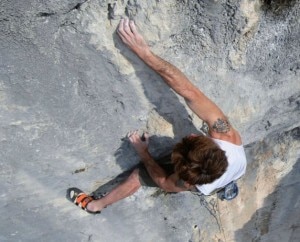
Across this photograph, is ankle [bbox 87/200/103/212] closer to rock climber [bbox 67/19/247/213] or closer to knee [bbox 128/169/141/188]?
knee [bbox 128/169/141/188]

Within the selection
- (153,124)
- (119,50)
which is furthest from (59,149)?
(119,50)

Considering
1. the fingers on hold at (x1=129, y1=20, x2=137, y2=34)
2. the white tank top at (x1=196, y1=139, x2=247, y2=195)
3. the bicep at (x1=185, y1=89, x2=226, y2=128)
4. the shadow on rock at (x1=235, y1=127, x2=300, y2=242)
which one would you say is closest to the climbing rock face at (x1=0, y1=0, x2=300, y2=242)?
the fingers on hold at (x1=129, y1=20, x2=137, y2=34)

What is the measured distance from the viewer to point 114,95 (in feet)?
5.40

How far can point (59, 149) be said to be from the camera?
69.2 inches

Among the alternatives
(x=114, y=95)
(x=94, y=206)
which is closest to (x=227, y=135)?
(x=114, y=95)

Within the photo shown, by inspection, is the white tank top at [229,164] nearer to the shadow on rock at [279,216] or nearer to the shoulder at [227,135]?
the shoulder at [227,135]

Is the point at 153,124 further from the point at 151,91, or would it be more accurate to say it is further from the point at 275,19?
the point at 275,19

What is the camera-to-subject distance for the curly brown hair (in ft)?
4.93

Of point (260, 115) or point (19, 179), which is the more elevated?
point (260, 115)

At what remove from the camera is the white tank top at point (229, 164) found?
1674 mm

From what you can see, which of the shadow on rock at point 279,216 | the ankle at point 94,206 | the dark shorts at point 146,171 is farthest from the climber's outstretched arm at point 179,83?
the shadow on rock at point 279,216

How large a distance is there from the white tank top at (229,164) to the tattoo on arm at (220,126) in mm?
42

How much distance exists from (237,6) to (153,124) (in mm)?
617

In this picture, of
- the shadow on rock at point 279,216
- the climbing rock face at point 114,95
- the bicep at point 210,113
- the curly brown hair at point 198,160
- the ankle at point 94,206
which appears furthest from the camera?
the shadow on rock at point 279,216
